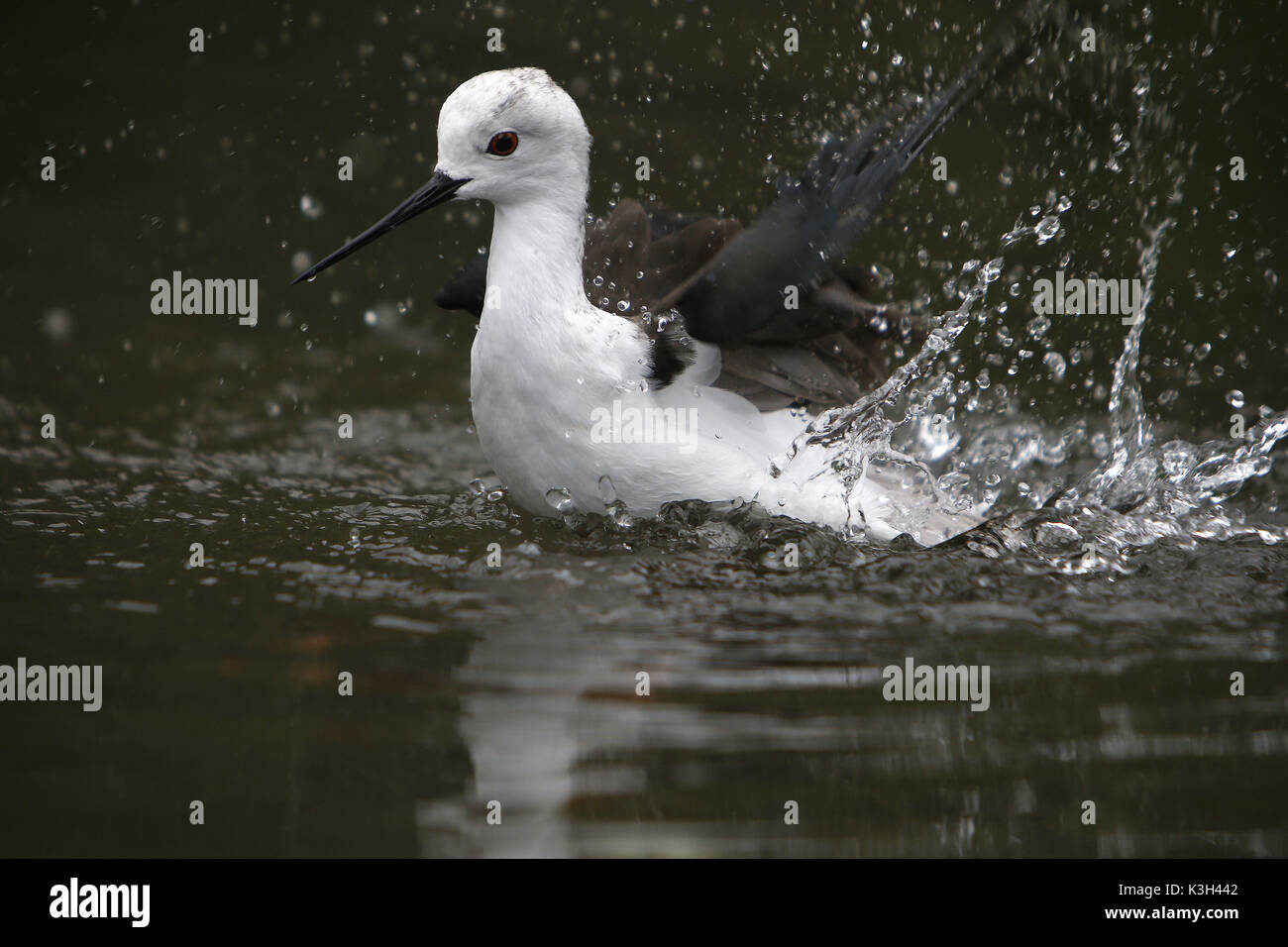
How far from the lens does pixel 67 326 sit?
6770 millimetres

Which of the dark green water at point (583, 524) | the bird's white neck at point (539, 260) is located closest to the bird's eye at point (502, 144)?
the bird's white neck at point (539, 260)

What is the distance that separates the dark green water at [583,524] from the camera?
3.26 metres

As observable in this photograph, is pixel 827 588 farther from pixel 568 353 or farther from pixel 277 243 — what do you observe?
pixel 277 243

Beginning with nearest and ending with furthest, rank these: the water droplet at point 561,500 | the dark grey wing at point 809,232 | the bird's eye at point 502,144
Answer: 1. the dark grey wing at point 809,232
2. the bird's eye at point 502,144
3. the water droplet at point 561,500

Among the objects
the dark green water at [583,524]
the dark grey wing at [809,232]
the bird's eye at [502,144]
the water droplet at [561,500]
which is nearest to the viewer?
the dark green water at [583,524]

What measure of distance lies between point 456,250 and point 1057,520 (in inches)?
154

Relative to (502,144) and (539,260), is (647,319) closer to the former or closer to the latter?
(539,260)

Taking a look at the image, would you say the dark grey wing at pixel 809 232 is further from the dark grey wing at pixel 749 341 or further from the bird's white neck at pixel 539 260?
the bird's white neck at pixel 539 260

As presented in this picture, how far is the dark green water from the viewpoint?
326cm

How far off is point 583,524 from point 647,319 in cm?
69

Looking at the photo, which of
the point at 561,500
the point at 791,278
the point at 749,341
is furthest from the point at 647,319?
the point at 561,500

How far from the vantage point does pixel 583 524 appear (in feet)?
15.7
